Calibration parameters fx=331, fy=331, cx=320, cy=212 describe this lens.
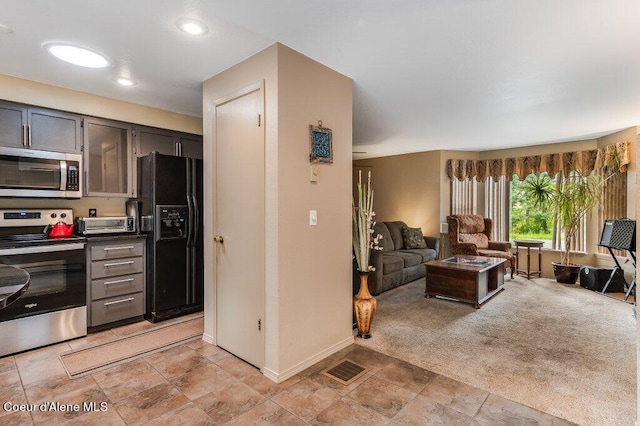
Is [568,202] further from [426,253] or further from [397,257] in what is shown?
[397,257]

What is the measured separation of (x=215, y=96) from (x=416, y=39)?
Result: 1.71 metres

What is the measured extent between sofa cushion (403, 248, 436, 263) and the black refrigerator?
3693 mm

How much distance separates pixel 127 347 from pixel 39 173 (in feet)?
5.86

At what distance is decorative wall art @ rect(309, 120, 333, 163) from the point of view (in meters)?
2.55

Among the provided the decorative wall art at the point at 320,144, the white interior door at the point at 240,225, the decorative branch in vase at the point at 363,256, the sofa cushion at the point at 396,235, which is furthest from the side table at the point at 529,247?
the white interior door at the point at 240,225

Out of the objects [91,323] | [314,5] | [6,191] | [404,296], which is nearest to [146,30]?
[314,5]

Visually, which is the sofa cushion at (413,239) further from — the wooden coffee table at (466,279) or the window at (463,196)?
the wooden coffee table at (466,279)

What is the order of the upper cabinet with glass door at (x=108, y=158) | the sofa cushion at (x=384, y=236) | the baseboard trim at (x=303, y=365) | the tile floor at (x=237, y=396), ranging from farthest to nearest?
the sofa cushion at (x=384, y=236) < the upper cabinet with glass door at (x=108, y=158) < the baseboard trim at (x=303, y=365) < the tile floor at (x=237, y=396)

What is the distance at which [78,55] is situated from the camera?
99.6 inches

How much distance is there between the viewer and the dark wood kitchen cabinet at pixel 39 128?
114 inches

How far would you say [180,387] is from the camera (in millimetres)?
2238

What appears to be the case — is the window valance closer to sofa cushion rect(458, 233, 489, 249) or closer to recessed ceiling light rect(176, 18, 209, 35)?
sofa cushion rect(458, 233, 489, 249)

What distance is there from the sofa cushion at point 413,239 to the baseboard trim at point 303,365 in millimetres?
3485

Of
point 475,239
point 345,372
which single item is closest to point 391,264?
point 475,239
